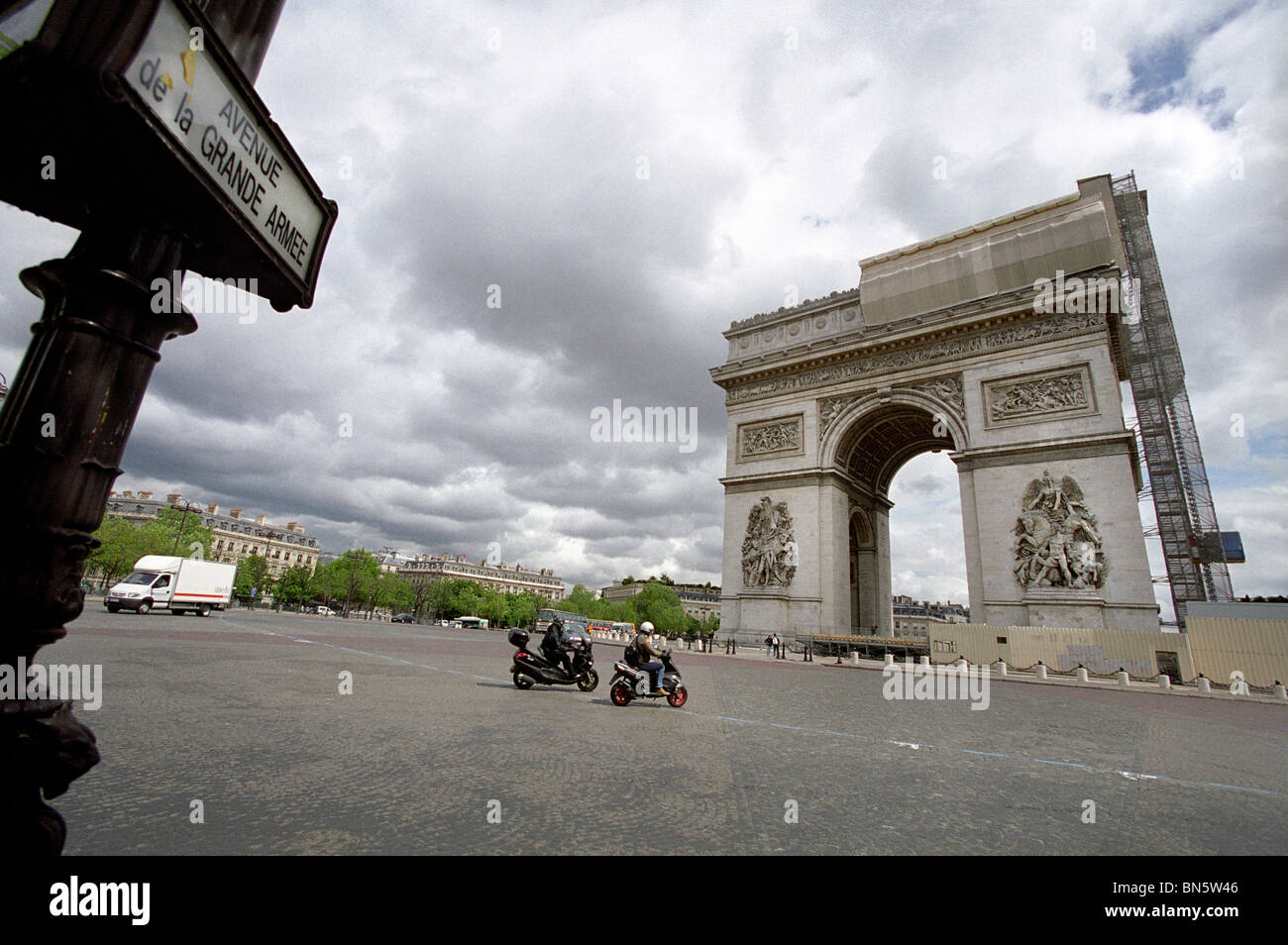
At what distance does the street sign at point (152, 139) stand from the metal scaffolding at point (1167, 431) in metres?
42.2

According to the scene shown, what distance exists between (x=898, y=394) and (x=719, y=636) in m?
14.2

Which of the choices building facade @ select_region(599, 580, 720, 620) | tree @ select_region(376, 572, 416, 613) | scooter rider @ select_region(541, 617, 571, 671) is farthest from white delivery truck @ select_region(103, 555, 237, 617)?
building facade @ select_region(599, 580, 720, 620)

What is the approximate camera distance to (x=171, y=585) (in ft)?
76.0

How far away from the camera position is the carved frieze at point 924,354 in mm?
23234

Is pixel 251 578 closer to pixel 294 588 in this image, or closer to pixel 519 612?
pixel 294 588

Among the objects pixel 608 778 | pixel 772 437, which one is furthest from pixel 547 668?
pixel 772 437

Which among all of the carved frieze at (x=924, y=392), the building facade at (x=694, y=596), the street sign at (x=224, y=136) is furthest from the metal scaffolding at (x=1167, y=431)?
the building facade at (x=694, y=596)

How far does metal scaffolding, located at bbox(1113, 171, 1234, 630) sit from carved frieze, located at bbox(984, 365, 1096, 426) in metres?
14.7

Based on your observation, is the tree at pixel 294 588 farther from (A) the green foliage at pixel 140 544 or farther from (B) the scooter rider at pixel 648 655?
(B) the scooter rider at pixel 648 655

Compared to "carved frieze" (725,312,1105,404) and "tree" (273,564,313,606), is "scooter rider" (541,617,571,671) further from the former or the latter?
"tree" (273,564,313,606)

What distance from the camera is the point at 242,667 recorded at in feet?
26.0

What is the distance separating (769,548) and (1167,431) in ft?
87.8

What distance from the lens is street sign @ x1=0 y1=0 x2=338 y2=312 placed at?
1.11 meters
